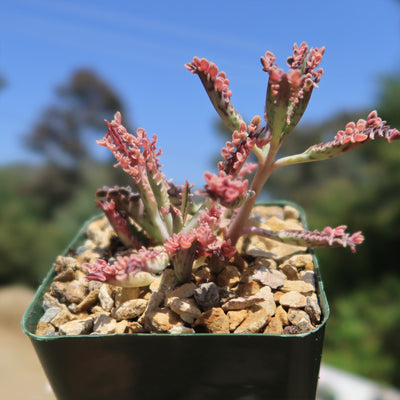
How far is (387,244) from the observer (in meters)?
3.80

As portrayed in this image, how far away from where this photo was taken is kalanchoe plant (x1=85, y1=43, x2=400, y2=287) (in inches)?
17.8

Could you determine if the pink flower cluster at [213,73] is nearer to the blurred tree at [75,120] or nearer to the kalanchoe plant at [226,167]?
the kalanchoe plant at [226,167]

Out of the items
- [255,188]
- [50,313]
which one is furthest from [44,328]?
[255,188]

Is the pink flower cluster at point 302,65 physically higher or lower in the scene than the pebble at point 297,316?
higher

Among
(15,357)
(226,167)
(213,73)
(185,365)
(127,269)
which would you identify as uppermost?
(213,73)

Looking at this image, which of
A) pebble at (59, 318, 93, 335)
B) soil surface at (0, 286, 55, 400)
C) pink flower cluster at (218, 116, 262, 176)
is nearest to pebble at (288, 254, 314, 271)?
pink flower cluster at (218, 116, 262, 176)

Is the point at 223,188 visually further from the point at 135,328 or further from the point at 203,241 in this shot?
the point at 135,328

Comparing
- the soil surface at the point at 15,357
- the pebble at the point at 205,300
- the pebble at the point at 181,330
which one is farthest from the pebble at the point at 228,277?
the soil surface at the point at 15,357

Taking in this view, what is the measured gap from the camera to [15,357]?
305cm

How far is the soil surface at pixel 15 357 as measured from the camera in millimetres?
2467

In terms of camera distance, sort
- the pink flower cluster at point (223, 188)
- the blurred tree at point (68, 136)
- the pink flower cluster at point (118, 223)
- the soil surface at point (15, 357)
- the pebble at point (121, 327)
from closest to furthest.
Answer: the pink flower cluster at point (223, 188)
the pebble at point (121, 327)
the pink flower cluster at point (118, 223)
the soil surface at point (15, 357)
the blurred tree at point (68, 136)

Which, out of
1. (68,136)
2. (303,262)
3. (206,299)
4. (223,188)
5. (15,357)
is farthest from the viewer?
(68,136)

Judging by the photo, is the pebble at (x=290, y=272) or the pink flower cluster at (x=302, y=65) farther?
the pebble at (x=290, y=272)

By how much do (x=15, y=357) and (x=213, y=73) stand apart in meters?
3.23
